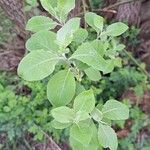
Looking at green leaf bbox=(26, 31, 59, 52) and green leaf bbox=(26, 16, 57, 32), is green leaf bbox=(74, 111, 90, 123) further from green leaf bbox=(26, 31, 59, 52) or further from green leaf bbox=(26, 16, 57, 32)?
green leaf bbox=(26, 16, 57, 32)

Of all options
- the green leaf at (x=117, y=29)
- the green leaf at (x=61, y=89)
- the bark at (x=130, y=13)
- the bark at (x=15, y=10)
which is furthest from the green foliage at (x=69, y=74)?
the bark at (x=130, y=13)

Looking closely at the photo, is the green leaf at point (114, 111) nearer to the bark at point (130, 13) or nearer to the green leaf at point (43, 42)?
the green leaf at point (43, 42)

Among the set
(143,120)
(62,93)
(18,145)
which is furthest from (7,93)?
(62,93)

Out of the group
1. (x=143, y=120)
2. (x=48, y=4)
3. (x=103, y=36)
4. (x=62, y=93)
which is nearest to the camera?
(x=62, y=93)

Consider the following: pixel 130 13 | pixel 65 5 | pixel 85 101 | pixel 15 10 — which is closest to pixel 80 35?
pixel 65 5

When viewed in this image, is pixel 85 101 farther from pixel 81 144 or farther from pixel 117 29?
pixel 117 29

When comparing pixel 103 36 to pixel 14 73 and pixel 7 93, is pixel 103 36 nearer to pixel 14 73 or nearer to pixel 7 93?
pixel 7 93

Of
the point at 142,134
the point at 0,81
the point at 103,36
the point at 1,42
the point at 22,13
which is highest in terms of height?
the point at 103,36
